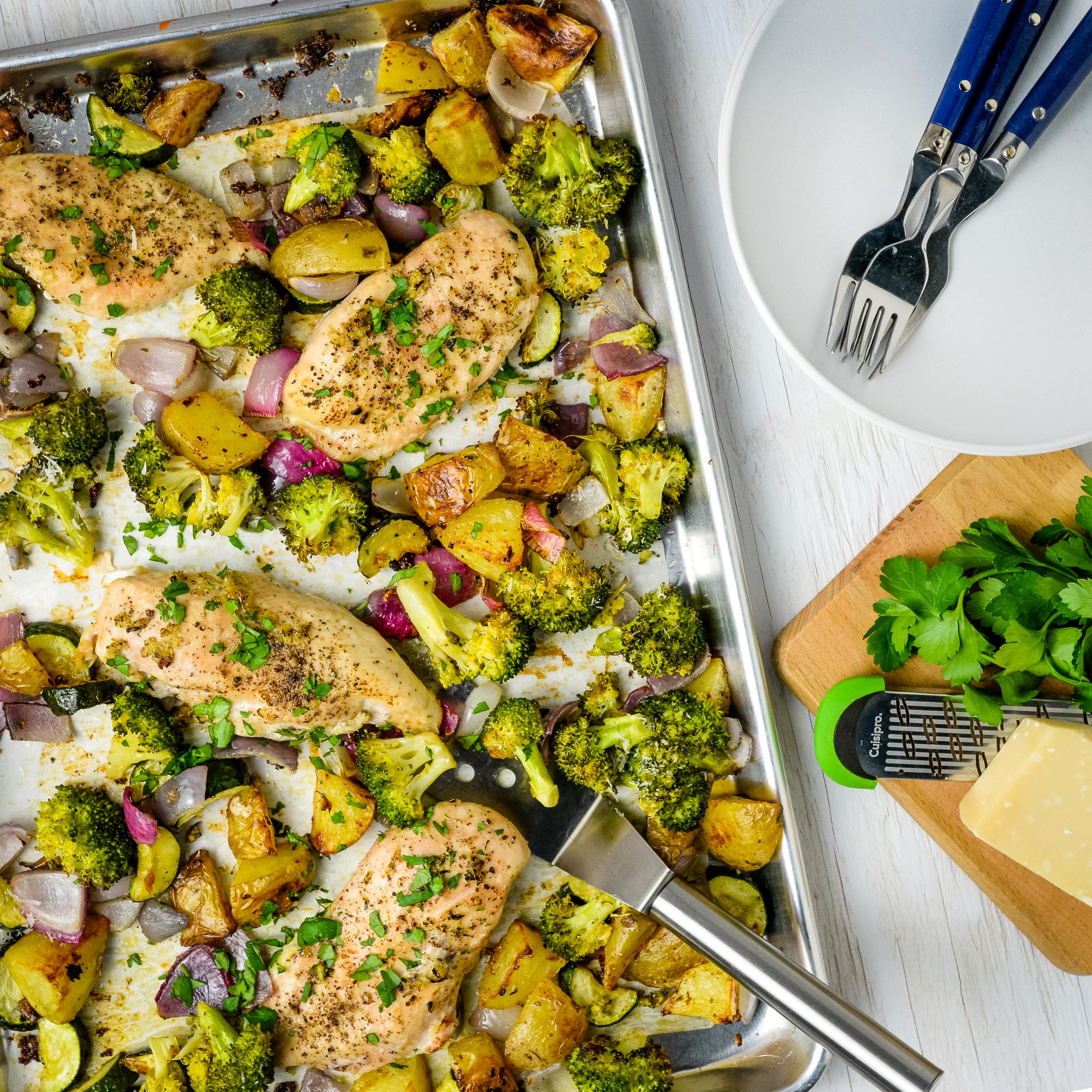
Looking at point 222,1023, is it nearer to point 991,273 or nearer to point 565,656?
point 565,656

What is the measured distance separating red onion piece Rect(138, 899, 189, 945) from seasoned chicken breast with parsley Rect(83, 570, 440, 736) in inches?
27.2

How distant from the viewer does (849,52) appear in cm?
235

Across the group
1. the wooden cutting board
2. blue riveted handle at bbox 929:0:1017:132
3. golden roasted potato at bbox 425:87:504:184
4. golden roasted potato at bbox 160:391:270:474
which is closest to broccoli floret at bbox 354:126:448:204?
golden roasted potato at bbox 425:87:504:184

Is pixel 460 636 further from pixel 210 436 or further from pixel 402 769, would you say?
pixel 210 436

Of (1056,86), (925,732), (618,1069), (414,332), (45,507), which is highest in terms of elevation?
Result: (1056,86)

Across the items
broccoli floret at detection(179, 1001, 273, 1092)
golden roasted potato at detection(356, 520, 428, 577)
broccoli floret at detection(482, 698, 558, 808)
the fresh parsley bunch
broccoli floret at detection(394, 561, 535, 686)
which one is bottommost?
broccoli floret at detection(179, 1001, 273, 1092)

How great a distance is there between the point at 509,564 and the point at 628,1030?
1.54 m

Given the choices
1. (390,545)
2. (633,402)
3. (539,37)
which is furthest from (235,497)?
(539,37)

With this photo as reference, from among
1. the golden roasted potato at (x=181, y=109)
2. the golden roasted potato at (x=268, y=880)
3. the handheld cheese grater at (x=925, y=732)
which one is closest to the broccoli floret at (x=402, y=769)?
the golden roasted potato at (x=268, y=880)

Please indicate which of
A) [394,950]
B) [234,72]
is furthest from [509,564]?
[234,72]

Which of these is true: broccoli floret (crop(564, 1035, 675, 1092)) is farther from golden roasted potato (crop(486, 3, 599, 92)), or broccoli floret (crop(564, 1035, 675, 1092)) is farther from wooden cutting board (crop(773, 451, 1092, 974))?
golden roasted potato (crop(486, 3, 599, 92))

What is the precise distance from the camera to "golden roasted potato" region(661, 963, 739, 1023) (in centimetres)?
269

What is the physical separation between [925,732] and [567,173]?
6.41 feet

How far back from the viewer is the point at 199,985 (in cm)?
279
